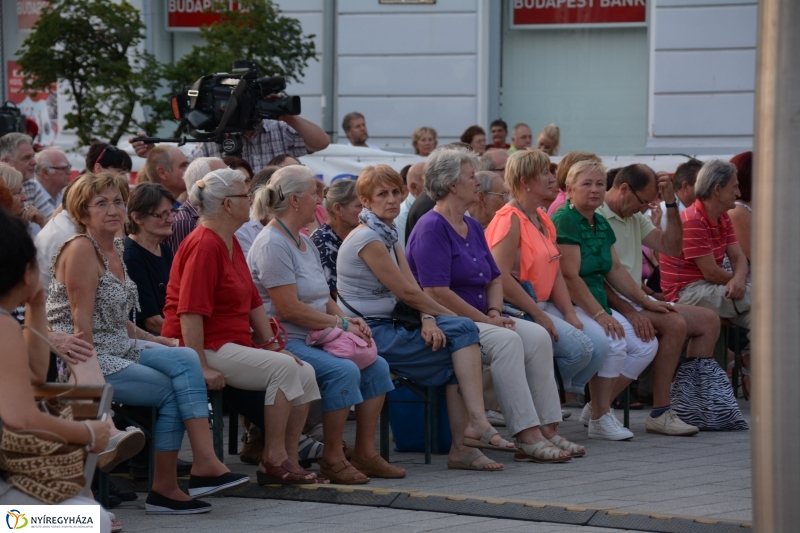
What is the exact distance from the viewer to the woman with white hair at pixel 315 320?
631cm

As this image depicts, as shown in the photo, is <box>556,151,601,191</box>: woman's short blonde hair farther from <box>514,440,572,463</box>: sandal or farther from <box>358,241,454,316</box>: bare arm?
<box>514,440,572,463</box>: sandal

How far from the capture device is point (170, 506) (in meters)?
5.62

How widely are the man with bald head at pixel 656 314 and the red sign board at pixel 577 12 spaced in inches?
289

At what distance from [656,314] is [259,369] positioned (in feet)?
10.5

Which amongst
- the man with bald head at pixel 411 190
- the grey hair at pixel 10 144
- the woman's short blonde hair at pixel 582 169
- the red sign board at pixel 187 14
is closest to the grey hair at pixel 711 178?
the woman's short blonde hair at pixel 582 169

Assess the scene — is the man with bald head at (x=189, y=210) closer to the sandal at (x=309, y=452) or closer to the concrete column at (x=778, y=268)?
the sandal at (x=309, y=452)

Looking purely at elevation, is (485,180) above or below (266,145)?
below

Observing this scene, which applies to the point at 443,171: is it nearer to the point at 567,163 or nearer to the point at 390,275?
the point at 390,275

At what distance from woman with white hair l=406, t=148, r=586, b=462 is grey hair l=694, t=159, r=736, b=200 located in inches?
80.2

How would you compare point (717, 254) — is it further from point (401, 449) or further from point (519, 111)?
point (519, 111)

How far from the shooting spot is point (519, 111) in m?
16.1

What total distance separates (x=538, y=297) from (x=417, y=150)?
254 inches

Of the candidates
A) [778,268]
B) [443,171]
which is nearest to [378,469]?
[443,171]

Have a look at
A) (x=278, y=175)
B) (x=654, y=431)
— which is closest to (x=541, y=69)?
(x=654, y=431)
